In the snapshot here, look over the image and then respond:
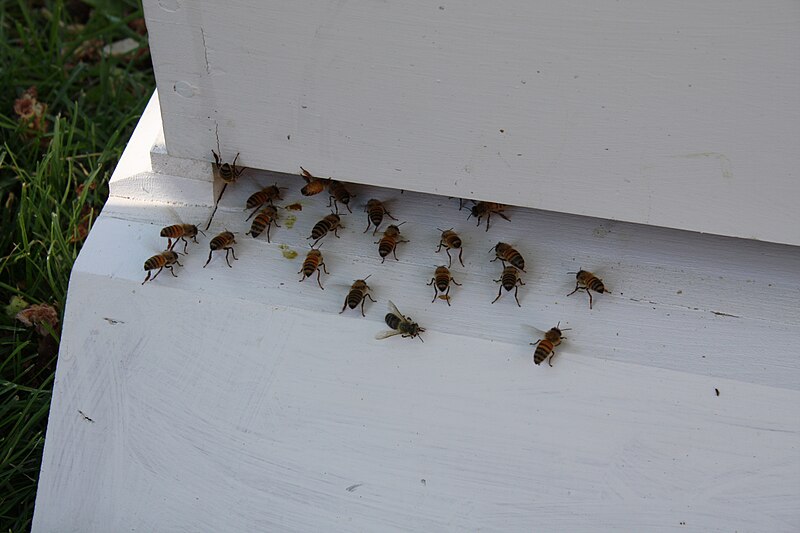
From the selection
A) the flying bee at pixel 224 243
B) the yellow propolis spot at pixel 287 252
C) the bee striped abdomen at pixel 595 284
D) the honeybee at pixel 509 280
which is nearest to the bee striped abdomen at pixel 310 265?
the yellow propolis spot at pixel 287 252

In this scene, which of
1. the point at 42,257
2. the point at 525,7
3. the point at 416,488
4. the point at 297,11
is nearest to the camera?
the point at 525,7

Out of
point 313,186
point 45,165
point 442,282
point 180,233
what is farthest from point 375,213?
point 45,165

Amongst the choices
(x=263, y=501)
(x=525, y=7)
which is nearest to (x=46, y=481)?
(x=263, y=501)

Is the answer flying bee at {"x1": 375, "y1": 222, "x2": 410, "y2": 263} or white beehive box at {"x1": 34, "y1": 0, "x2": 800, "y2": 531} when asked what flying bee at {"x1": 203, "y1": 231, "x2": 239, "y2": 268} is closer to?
white beehive box at {"x1": 34, "y1": 0, "x2": 800, "y2": 531}

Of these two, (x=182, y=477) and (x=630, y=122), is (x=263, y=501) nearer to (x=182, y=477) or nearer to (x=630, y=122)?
(x=182, y=477)

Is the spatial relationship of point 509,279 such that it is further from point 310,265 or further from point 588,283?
point 310,265

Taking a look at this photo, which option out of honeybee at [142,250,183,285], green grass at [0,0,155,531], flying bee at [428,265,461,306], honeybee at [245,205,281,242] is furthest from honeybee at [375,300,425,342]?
green grass at [0,0,155,531]
